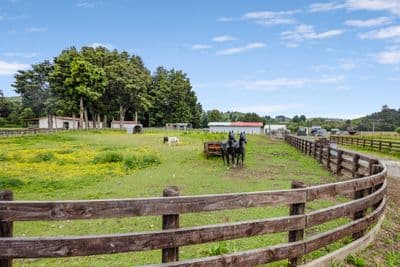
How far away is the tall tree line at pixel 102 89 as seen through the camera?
169 ft

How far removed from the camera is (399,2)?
43.0ft

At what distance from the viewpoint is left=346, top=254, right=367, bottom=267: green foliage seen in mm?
4068

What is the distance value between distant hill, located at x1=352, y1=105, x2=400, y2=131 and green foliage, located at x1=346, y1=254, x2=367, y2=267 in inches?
4223

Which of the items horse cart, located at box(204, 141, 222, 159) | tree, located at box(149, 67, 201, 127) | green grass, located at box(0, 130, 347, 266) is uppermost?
tree, located at box(149, 67, 201, 127)

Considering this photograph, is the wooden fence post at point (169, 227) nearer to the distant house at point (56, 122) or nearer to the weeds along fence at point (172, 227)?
the weeds along fence at point (172, 227)

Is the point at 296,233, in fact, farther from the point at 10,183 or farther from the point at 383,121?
the point at 383,121

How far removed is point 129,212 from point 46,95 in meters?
65.3

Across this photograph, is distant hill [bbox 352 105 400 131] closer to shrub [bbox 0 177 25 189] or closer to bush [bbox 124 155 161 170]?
bush [bbox 124 155 161 170]

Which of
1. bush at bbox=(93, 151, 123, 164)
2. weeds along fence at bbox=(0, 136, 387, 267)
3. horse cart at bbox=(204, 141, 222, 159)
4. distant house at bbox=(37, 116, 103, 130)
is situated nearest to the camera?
weeds along fence at bbox=(0, 136, 387, 267)

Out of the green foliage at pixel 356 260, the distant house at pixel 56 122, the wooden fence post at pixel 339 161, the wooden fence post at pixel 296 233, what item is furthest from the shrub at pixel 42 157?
the distant house at pixel 56 122

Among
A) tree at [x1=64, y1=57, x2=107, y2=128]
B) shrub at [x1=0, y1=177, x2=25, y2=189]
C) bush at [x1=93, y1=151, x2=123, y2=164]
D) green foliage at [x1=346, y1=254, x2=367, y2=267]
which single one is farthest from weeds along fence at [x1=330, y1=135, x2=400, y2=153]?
tree at [x1=64, y1=57, x2=107, y2=128]

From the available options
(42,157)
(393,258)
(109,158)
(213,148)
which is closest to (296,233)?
(393,258)

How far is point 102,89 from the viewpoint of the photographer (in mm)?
55750

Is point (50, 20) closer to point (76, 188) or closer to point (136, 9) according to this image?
point (136, 9)
